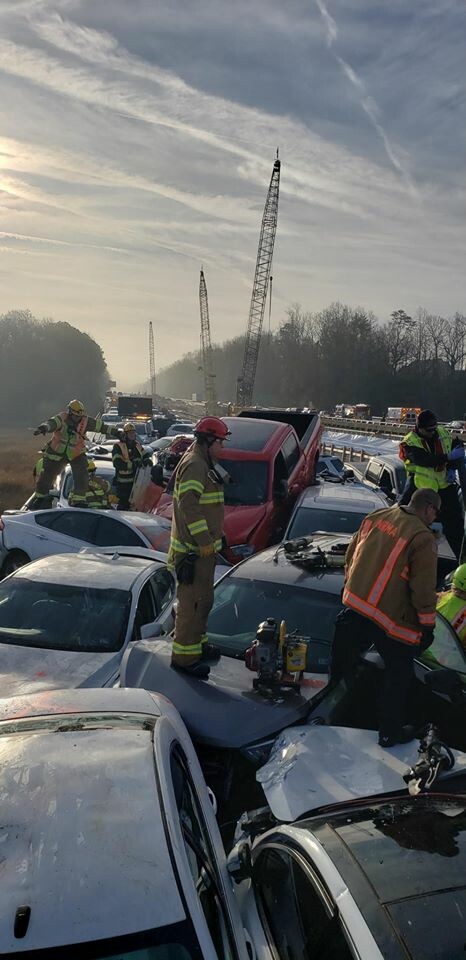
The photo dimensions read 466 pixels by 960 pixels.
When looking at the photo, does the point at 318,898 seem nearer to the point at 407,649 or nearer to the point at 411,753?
the point at 411,753

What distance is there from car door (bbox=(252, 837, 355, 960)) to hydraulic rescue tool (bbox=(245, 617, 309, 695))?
1.33m

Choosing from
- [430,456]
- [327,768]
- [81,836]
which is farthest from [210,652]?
[430,456]

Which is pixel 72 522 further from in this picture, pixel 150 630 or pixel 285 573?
pixel 285 573

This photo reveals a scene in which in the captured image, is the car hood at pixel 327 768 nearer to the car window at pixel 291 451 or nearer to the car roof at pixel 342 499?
the car roof at pixel 342 499

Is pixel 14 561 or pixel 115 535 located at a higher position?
pixel 115 535

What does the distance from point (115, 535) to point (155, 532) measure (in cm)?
49

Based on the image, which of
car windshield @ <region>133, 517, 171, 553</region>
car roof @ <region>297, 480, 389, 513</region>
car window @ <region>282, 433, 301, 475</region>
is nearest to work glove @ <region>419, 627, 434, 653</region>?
car windshield @ <region>133, 517, 171, 553</region>

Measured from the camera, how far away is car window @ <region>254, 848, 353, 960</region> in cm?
210

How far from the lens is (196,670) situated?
4.23 meters

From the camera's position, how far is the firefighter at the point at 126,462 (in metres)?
11.5

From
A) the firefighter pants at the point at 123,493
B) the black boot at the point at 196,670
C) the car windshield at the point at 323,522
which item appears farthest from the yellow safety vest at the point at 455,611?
the firefighter pants at the point at 123,493

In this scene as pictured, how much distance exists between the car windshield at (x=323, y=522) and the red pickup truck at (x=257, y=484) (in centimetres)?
67

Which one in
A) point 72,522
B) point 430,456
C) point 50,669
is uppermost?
point 430,456

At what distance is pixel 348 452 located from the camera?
1101 inches
